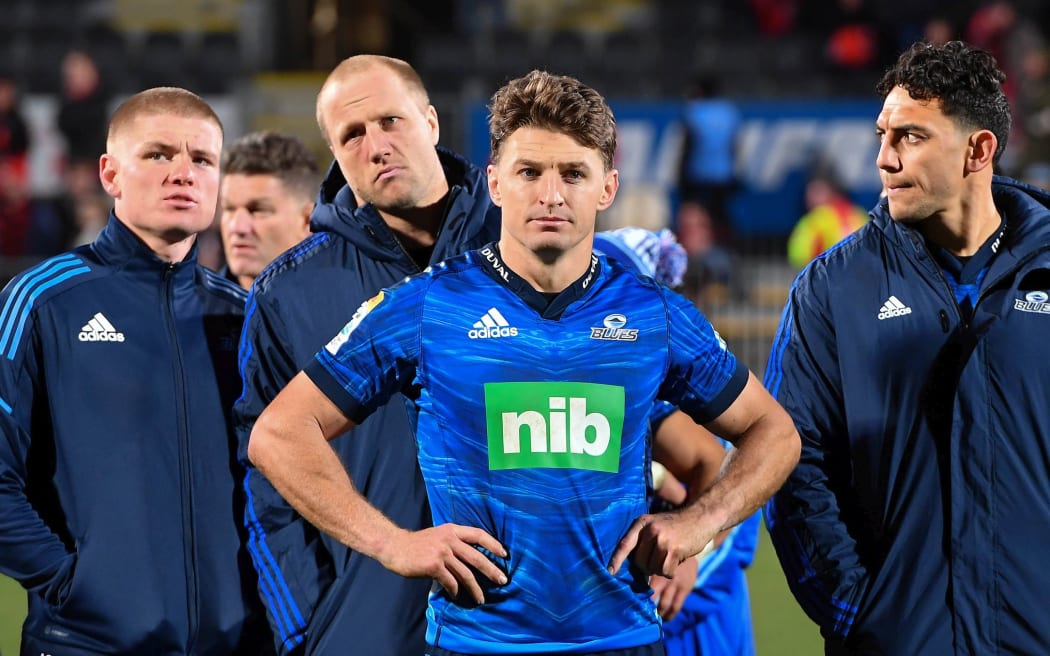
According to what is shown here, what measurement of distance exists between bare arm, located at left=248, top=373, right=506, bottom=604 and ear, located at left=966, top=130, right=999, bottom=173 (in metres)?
1.70

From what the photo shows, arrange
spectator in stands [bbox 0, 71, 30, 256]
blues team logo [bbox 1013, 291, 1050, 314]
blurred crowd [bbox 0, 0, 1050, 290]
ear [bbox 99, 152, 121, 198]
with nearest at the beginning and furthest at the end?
blues team logo [bbox 1013, 291, 1050, 314], ear [bbox 99, 152, 121, 198], blurred crowd [bbox 0, 0, 1050, 290], spectator in stands [bbox 0, 71, 30, 256]

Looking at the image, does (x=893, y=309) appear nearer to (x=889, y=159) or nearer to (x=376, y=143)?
(x=889, y=159)

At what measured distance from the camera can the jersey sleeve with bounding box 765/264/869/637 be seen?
3.63 m

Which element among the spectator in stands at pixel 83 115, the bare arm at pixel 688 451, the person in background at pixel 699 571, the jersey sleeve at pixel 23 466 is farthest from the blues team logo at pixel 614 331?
the spectator in stands at pixel 83 115

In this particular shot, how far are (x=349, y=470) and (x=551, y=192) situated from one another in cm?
97

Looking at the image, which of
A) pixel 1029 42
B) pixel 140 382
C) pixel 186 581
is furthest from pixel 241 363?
pixel 1029 42

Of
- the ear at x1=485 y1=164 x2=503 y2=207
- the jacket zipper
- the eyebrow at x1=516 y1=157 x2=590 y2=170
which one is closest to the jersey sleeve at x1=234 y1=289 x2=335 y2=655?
the jacket zipper

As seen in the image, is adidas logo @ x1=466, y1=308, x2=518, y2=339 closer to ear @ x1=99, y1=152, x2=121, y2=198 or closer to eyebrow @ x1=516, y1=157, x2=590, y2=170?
eyebrow @ x1=516, y1=157, x2=590, y2=170

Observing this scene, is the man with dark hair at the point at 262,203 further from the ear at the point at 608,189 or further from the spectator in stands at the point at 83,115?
the spectator in stands at the point at 83,115

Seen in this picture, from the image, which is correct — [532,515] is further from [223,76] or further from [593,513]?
[223,76]

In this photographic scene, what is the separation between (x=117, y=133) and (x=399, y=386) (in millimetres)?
1410

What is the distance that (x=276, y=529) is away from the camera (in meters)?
3.57

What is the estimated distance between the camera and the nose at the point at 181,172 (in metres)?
3.94

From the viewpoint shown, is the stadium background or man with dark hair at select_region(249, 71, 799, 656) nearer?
man with dark hair at select_region(249, 71, 799, 656)
